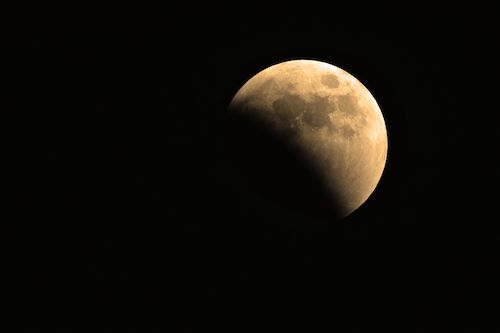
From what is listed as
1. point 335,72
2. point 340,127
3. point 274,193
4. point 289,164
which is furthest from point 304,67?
point 274,193

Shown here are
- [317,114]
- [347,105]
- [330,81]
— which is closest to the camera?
[317,114]

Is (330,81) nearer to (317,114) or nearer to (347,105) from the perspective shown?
(347,105)

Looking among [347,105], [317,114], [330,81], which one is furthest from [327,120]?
[330,81]

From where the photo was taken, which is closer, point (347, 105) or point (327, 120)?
point (327, 120)

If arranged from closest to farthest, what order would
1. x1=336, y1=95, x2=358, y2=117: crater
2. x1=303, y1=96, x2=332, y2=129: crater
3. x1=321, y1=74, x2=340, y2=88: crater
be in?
x1=303, y1=96, x2=332, y2=129: crater < x1=336, y1=95, x2=358, y2=117: crater < x1=321, y1=74, x2=340, y2=88: crater

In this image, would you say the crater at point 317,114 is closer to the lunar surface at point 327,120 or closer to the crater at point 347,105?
the lunar surface at point 327,120

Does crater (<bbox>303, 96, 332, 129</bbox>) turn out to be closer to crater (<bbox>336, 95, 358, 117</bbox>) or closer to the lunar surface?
the lunar surface

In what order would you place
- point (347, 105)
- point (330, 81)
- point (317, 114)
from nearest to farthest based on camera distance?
1. point (317, 114)
2. point (347, 105)
3. point (330, 81)

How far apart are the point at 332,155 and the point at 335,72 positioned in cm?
107

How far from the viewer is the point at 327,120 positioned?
4055 millimetres

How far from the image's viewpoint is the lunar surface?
4.04 m

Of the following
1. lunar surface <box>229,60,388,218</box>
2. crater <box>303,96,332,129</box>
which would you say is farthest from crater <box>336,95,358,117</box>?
crater <box>303,96,332,129</box>

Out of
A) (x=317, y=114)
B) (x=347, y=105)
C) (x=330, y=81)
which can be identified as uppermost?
(x=330, y=81)

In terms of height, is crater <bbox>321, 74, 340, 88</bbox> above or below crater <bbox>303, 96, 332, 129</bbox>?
above
